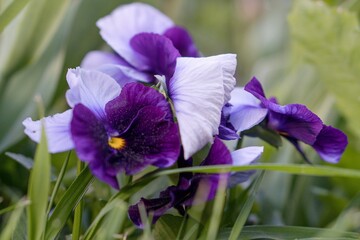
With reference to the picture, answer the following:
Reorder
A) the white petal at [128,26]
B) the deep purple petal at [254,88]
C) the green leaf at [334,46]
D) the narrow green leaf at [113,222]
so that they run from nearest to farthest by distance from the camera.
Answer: the narrow green leaf at [113,222]
the deep purple petal at [254,88]
the white petal at [128,26]
the green leaf at [334,46]

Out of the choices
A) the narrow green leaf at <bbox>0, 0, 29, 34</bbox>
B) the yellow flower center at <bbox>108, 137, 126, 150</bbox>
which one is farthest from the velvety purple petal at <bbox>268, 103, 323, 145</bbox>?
the narrow green leaf at <bbox>0, 0, 29, 34</bbox>

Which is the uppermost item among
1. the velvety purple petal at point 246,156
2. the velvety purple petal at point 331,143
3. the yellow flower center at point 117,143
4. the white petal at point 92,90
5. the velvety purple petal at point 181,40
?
the white petal at point 92,90

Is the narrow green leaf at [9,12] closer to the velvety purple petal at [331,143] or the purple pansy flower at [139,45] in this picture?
the purple pansy flower at [139,45]

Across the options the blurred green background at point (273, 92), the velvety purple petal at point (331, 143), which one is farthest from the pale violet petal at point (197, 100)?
the blurred green background at point (273, 92)

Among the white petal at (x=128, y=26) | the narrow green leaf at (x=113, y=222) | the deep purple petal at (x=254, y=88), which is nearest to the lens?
the narrow green leaf at (x=113, y=222)

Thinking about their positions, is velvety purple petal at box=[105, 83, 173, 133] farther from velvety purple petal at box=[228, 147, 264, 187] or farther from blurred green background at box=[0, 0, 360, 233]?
blurred green background at box=[0, 0, 360, 233]

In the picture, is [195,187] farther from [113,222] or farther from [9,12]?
[9,12]

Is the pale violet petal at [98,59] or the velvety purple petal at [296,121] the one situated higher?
the pale violet petal at [98,59]

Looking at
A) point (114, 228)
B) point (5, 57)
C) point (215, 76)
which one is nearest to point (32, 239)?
point (114, 228)
